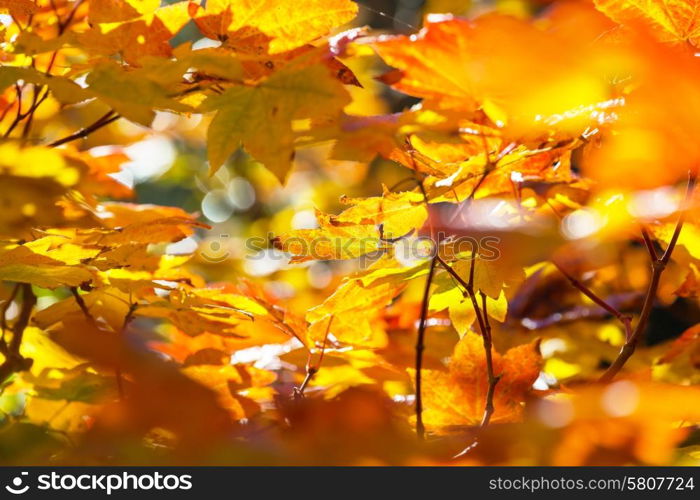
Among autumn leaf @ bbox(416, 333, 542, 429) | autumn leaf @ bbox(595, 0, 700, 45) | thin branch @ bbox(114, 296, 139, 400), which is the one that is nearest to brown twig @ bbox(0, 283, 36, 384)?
thin branch @ bbox(114, 296, 139, 400)

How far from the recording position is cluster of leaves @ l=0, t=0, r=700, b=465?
667 millimetres

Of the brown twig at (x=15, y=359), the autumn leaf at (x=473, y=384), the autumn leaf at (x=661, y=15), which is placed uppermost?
the autumn leaf at (x=661, y=15)

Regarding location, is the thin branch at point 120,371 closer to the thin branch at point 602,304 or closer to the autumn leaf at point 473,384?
the autumn leaf at point 473,384

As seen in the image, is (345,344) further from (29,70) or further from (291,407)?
(29,70)

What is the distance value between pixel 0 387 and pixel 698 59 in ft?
2.98

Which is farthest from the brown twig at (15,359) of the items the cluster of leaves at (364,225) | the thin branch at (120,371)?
the thin branch at (120,371)

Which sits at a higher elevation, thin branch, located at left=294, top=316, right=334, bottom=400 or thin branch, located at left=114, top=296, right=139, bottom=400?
thin branch, located at left=114, top=296, right=139, bottom=400
